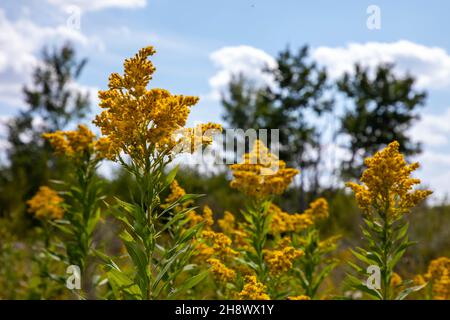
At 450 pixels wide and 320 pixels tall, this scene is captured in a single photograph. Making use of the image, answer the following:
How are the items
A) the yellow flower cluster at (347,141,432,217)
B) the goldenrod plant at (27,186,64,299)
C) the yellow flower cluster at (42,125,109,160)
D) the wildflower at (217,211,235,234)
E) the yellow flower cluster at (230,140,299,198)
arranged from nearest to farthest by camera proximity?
the yellow flower cluster at (347,141,432,217)
the yellow flower cluster at (230,140,299,198)
the yellow flower cluster at (42,125,109,160)
the wildflower at (217,211,235,234)
the goldenrod plant at (27,186,64,299)

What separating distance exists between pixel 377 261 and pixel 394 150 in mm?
825

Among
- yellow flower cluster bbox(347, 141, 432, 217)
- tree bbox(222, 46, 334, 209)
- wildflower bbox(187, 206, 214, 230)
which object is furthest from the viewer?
tree bbox(222, 46, 334, 209)

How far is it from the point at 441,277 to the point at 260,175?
2.35 meters

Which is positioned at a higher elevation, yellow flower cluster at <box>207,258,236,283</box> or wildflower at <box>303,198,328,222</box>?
wildflower at <box>303,198,328,222</box>

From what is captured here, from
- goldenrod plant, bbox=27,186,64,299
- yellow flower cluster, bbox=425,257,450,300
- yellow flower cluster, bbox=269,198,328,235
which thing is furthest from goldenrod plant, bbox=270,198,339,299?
goldenrod plant, bbox=27,186,64,299

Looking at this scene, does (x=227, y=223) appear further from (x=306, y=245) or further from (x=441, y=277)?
(x=441, y=277)

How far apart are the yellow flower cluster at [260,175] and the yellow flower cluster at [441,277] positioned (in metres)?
1.84

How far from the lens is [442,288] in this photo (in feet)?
16.6

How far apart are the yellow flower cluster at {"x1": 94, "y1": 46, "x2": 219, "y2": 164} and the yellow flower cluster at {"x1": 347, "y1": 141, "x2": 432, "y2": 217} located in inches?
58.5

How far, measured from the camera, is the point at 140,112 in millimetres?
3115

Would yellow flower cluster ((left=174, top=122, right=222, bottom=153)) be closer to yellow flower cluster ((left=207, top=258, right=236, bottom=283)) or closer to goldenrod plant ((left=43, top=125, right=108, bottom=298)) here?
yellow flower cluster ((left=207, top=258, right=236, bottom=283))

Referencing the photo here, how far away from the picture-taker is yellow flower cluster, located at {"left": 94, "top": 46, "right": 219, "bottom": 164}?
3.09 metres
